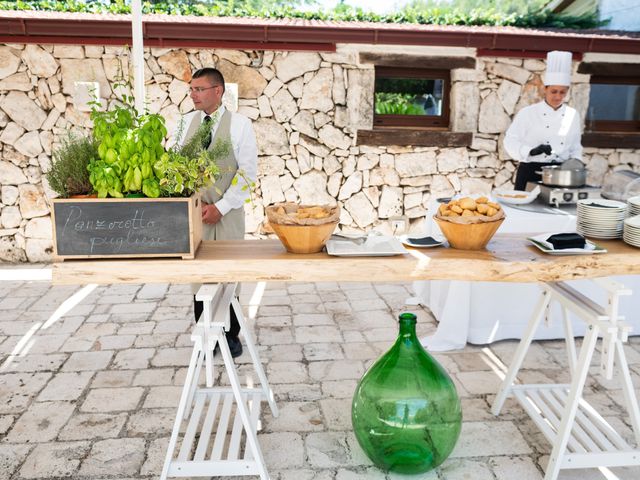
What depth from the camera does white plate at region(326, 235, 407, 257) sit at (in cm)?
240

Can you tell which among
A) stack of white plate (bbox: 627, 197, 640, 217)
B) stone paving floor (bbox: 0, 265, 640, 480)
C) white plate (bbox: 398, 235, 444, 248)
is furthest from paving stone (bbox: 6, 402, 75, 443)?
stack of white plate (bbox: 627, 197, 640, 217)

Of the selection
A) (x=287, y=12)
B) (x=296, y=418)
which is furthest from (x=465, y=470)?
(x=287, y=12)

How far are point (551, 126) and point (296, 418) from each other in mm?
3809

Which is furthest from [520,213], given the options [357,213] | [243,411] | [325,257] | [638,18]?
[638,18]

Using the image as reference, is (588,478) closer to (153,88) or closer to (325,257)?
(325,257)

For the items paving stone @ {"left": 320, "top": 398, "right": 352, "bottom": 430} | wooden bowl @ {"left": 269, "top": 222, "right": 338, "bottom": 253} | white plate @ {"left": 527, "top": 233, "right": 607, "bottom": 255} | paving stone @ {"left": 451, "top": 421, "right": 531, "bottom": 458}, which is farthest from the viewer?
paving stone @ {"left": 320, "top": 398, "right": 352, "bottom": 430}

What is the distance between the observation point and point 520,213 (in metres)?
3.88

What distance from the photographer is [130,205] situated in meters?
2.23

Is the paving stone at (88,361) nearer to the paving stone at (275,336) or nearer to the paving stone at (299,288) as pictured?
the paving stone at (275,336)

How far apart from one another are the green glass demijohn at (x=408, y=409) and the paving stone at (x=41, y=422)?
1666 mm

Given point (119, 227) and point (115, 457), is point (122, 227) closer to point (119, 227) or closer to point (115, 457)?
point (119, 227)

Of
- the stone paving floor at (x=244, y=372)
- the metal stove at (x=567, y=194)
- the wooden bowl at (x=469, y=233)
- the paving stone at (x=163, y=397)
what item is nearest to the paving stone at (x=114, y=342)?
the stone paving floor at (x=244, y=372)

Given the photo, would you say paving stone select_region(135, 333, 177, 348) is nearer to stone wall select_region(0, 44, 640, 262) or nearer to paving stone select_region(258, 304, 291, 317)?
paving stone select_region(258, 304, 291, 317)

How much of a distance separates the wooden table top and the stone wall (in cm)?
439
